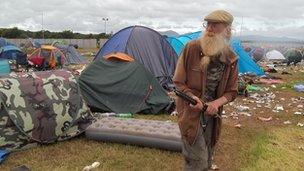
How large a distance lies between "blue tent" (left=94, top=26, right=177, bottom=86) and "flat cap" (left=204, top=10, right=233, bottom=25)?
925 centimetres

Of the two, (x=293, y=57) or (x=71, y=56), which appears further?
(x=293, y=57)

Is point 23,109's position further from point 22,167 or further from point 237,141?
point 237,141

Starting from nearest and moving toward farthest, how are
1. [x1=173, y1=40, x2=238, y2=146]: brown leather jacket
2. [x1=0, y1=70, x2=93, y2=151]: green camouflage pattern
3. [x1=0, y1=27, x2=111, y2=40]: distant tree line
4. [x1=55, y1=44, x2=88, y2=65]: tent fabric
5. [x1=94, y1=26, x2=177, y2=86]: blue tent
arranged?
[x1=173, y1=40, x2=238, y2=146]: brown leather jacket < [x1=0, y1=70, x2=93, y2=151]: green camouflage pattern < [x1=94, y1=26, x2=177, y2=86]: blue tent < [x1=55, y1=44, x2=88, y2=65]: tent fabric < [x1=0, y1=27, x2=111, y2=40]: distant tree line

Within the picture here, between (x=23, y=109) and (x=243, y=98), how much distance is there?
7.85 metres

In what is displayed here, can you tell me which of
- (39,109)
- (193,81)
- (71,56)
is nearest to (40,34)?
(71,56)

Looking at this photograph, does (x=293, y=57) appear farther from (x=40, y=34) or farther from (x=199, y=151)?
(x=40, y=34)

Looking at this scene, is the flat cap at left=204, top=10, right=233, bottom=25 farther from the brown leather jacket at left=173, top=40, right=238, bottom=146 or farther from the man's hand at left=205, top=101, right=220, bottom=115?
the man's hand at left=205, top=101, right=220, bottom=115

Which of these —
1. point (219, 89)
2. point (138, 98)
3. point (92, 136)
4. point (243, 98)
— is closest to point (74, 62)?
point (243, 98)

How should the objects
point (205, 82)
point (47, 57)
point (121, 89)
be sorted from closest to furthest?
point (205, 82), point (121, 89), point (47, 57)

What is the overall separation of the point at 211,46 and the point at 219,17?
28 cm

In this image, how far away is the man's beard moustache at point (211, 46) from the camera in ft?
13.5

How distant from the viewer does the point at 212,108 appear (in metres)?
4.12

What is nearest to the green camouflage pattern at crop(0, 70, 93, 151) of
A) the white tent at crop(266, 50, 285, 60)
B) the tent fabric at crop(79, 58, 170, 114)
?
the tent fabric at crop(79, 58, 170, 114)

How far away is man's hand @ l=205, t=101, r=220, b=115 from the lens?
411 centimetres
